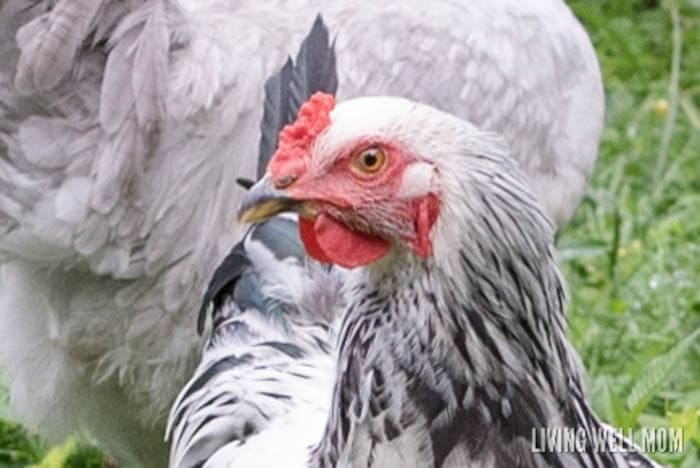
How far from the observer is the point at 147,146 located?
407 cm

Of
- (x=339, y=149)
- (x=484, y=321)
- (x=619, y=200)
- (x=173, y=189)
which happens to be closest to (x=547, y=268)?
(x=484, y=321)

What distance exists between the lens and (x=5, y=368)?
4.46 m

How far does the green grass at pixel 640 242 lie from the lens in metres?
4.71

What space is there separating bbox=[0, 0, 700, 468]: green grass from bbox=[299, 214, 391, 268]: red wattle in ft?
4.28

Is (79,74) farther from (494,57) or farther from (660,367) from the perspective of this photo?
(660,367)

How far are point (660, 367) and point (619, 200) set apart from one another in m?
1.50

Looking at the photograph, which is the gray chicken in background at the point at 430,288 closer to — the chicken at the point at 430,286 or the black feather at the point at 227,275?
the chicken at the point at 430,286

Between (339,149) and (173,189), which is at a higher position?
(339,149)

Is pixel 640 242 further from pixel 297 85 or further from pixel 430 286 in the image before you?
pixel 430 286

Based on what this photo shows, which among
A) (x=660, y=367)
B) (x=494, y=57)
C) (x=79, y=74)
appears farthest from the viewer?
(x=660, y=367)

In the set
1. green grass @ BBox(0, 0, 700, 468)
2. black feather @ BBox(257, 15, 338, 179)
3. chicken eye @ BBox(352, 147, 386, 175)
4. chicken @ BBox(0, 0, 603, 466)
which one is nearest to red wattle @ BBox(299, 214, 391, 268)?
chicken eye @ BBox(352, 147, 386, 175)

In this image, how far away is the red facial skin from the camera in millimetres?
3078

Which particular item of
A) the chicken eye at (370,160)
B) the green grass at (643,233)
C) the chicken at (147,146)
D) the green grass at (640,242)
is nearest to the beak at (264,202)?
the chicken eye at (370,160)

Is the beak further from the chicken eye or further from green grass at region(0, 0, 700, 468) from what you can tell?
green grass at region(0, 0, 700, 468)
